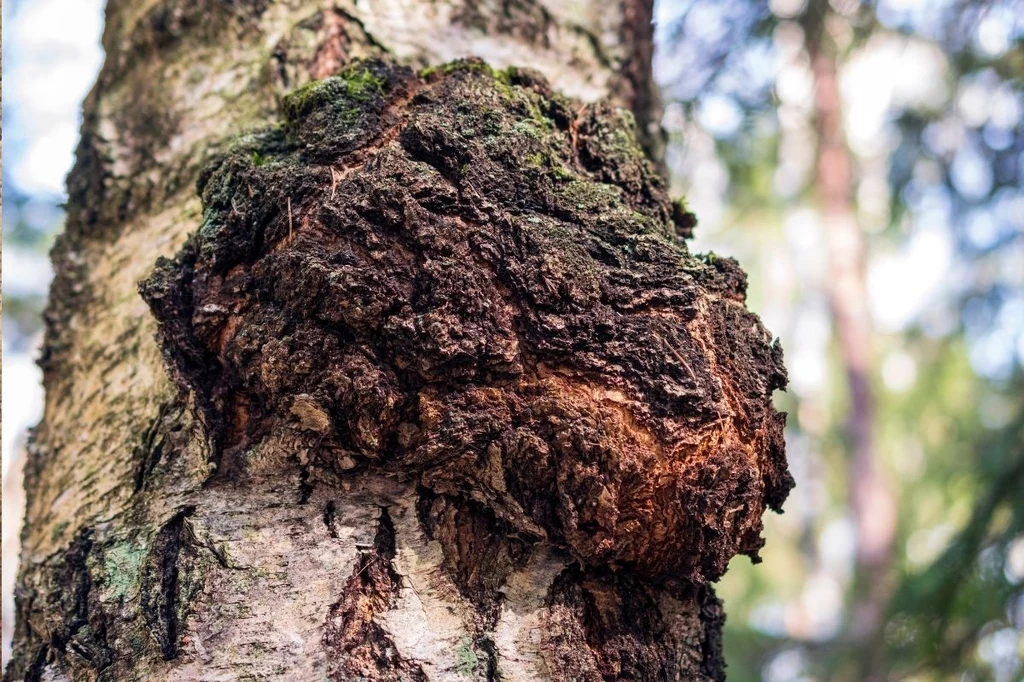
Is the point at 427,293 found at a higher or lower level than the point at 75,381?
lower

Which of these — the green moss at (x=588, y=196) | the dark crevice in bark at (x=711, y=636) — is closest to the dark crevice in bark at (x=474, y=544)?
the dark crevice in bark at (x=711, y=636)

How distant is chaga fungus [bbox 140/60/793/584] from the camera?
0.94 meters

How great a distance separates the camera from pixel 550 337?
0.95 metres

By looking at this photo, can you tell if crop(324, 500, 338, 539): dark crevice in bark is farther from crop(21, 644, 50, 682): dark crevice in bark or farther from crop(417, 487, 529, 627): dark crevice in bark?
crop(21, 644, 50, 682): dark crevice in bark

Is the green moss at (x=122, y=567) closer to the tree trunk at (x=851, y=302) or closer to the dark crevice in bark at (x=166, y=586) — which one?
the dark crevice in bark at (x=166, y=586)

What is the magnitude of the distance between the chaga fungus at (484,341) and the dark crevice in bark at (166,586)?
98mm

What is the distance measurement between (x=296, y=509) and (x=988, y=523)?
8.99 feet

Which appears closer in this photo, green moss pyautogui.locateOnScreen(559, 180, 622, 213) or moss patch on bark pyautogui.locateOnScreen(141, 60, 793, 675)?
moss patch on bark pyautogui.locateOnScreen(141, 60, 793, 675)

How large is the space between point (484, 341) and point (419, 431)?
13 cm

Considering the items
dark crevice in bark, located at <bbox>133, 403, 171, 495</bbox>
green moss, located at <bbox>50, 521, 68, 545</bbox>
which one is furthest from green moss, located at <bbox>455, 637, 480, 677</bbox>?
green moss, located at <bbox>50, 521, 68, 545</bbox>

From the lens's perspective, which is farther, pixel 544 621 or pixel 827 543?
pixel 827 543

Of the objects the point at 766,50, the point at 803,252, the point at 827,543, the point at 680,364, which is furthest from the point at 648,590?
the point at 827,543

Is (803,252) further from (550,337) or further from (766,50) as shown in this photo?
(550,337)

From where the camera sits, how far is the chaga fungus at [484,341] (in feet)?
3.09
